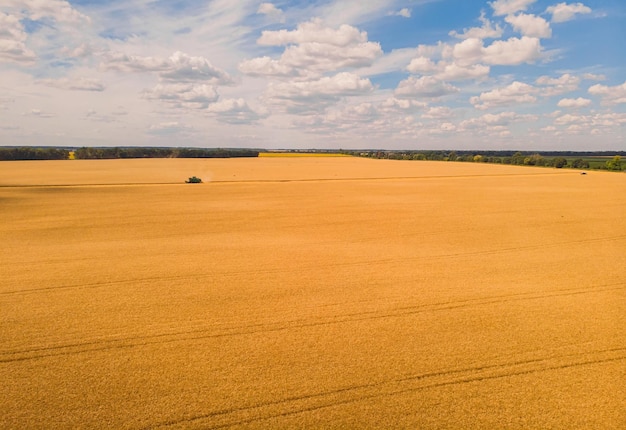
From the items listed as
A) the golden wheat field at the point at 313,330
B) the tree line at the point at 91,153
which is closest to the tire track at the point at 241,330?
the golden wheat field at the point at 313,330

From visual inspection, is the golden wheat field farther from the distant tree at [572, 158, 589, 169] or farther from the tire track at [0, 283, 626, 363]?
the distant tree at [572, 158, 589, 169]

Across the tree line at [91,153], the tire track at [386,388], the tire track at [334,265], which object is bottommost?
the tire track at [386,388]

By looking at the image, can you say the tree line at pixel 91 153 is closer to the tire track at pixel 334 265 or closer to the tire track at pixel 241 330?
the tire track at pixel 334 265

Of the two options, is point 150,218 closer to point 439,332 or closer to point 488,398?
point 439,332

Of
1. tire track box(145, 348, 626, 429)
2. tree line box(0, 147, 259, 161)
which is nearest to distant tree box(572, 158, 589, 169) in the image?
tire track box(145, 348, 626, 429)

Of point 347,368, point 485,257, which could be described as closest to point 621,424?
point 347,368

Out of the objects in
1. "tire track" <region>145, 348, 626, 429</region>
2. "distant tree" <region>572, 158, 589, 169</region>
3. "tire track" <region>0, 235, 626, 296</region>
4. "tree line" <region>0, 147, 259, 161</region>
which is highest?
"tree line" <region>0, 147, 259, 161</region>
